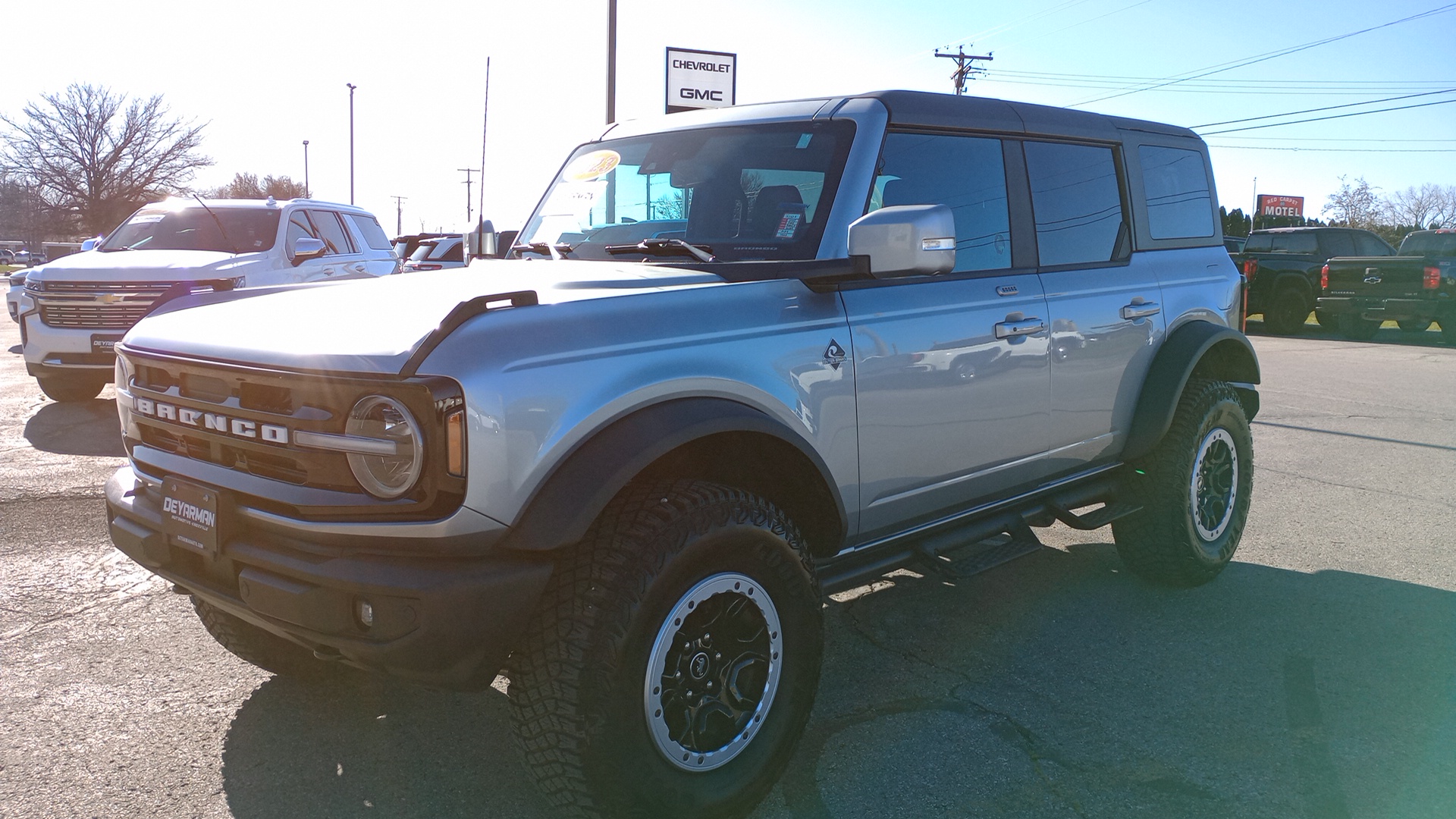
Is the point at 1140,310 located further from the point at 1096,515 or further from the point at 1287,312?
the point at 1287,312

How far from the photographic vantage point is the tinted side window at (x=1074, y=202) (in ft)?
13.4

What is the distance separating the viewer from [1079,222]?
168 inches

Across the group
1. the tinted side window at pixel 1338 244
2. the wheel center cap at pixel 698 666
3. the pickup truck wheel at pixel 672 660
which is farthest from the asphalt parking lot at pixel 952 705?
the tinted side window at pixel 1338 244

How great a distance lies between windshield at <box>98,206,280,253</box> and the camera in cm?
1016

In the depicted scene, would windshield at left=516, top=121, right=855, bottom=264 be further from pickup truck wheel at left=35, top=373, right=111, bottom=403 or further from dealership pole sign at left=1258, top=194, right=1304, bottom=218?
dealership pole sign at left=1258, top=194, right=1304, bottom=218

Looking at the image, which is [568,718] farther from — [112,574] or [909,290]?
[112,574]

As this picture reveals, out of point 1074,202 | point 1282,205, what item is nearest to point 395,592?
point 1074,202

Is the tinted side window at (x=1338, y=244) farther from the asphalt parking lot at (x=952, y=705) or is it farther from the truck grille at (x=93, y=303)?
the truck grille at (x=93, y=303)

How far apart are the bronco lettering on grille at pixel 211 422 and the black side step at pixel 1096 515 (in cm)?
294

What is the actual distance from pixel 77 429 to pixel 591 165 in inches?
248

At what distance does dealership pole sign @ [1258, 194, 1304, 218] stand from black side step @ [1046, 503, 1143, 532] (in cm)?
8293

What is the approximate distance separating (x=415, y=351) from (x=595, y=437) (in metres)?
0.47

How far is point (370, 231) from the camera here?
12.1m

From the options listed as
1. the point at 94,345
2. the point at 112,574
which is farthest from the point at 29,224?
the point at 112,574
